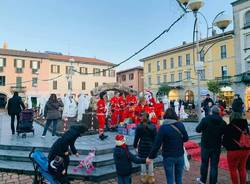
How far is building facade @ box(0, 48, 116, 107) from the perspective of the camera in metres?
45.8

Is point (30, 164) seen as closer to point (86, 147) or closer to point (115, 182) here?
point (86, 147)

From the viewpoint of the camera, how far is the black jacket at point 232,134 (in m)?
5.14

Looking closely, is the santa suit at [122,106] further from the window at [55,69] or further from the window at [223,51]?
the window at [55,69]

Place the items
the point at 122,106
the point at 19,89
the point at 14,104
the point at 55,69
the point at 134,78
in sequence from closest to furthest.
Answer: the point at 14,104 < the point at 122,106 < the point at 19,89 < the point at 55,69 < the point at 134,78

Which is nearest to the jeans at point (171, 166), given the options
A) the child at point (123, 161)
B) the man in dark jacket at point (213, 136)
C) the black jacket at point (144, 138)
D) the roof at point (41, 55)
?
the child at point (123, 161)

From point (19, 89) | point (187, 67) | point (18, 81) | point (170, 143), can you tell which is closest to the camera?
point (170, 143)

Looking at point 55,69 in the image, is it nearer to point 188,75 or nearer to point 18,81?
point 18,81

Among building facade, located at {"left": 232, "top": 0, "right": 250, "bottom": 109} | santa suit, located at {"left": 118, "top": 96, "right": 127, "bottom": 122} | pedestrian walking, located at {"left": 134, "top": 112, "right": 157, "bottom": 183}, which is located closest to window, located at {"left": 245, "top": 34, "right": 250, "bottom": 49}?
building facade, located at {"left": 232, "top": 0, "right": 250, "bottom": 109}

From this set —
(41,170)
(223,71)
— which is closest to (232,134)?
→ (41,170)

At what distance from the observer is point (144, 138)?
19.0ft

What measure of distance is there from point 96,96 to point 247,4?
26.6m

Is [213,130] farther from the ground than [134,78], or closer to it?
closer to it

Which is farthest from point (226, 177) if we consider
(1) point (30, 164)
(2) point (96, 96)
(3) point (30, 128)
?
(2) point (96, 96)

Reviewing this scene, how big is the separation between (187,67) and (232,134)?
40072 millimetres
